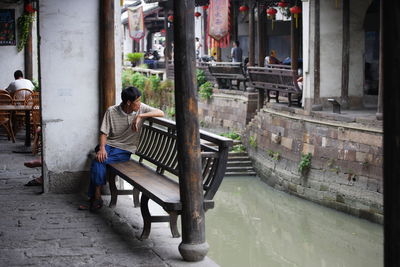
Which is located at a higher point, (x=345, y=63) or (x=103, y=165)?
(x=345, y=63)

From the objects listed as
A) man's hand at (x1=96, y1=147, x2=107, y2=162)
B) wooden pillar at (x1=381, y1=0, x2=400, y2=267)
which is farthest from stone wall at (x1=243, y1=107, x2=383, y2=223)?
wooden pillar at (x1=381, y1=0, x2=400, y2=267)

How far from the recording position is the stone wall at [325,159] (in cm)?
→ 1286

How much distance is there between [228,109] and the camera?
2161 cm

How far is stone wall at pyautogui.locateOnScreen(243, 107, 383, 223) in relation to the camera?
12.9 metres

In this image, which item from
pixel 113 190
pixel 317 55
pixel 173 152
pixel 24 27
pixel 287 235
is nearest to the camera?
pixel 173 152

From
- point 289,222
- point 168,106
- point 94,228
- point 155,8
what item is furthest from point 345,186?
point 155,8

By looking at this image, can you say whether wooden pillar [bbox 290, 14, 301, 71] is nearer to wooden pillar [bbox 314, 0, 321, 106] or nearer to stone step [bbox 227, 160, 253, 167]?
wooden pillar [bbox 314, 0, 321, 106]

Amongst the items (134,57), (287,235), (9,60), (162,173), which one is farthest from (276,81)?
(134,57)

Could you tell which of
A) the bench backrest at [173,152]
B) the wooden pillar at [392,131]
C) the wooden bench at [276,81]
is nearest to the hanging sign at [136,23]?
the wooden bench at [276,81]

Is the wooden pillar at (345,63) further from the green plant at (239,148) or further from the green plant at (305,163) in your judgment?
the green plant at (239,148)

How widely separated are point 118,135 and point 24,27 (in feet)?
34.5

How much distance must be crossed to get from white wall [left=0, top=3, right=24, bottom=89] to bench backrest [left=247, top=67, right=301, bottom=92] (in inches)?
223

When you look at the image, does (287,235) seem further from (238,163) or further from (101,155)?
(101,155)

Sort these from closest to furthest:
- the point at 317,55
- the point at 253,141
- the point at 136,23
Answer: the point at 317,55
the point at 253,141
the point at 136,23
